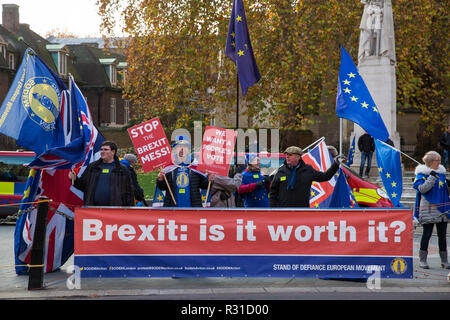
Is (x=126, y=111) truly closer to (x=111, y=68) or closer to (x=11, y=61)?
(x=111, y=68)

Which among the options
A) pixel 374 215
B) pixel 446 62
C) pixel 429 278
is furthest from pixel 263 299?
pixel 446 62

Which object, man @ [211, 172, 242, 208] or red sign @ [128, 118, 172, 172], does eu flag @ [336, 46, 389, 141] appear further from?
red sign @ [128, 118, 172, 172]

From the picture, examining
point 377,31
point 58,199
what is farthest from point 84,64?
point 58,199

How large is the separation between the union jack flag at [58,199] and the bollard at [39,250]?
3.03ft

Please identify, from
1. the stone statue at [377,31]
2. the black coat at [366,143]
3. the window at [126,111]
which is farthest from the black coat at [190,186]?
the window at [126,111]

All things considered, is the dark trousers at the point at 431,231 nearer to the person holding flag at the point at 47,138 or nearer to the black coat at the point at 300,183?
the black coat at the point at 300,183

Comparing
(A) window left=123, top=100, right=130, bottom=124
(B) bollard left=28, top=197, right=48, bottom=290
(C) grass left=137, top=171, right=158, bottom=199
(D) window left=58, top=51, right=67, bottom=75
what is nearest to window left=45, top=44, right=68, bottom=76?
(D) window left=58, top=51, right=67, bottom=75

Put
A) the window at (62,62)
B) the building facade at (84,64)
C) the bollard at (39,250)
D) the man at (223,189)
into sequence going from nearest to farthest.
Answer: the bollard at (39,250)
the man at (223,189)
the building facade at (84,64)
the window at (62,62)

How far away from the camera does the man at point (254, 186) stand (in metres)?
10.1

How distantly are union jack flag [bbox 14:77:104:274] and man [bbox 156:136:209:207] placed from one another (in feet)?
3.96

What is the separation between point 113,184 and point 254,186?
248 cm

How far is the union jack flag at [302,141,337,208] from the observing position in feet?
32.4

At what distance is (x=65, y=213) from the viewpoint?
9.02 m

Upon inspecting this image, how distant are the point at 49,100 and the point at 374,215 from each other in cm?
479
